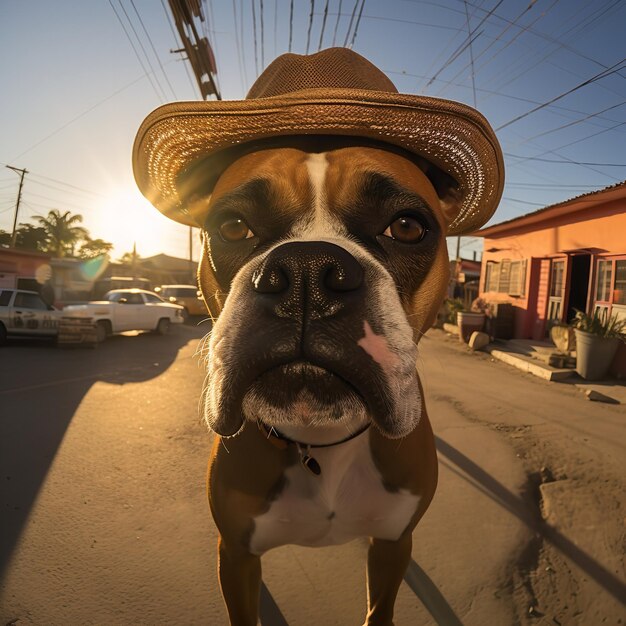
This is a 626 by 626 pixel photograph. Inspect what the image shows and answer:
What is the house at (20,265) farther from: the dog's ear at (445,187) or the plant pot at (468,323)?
the dog's ear at (445,187)

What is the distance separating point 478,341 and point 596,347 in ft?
10.9

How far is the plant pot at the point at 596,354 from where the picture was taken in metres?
7.23

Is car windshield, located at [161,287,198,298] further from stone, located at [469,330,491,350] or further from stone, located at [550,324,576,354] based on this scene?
stone, located at [550,324,576,354]

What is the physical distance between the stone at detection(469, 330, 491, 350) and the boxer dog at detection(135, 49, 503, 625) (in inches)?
358

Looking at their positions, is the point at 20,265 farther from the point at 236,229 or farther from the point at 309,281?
the point at 309,281

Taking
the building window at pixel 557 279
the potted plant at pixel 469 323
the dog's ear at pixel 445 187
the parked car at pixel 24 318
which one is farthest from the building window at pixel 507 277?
the parked car at pixel 24 318

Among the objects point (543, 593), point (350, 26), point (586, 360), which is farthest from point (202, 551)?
point (350, 26)

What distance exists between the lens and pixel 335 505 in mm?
1713

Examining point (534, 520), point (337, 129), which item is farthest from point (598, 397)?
point (337, 129)

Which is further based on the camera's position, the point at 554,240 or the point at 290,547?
the point at 554,240

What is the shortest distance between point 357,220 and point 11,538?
292 centimetres

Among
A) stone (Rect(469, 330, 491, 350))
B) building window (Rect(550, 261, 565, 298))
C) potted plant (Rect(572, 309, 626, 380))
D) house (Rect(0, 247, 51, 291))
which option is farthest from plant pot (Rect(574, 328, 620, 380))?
house (Rect(0, 247, 51, 291))

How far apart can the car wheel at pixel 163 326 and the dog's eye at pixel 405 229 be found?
38.9 ft

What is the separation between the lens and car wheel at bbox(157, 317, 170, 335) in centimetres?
1228
